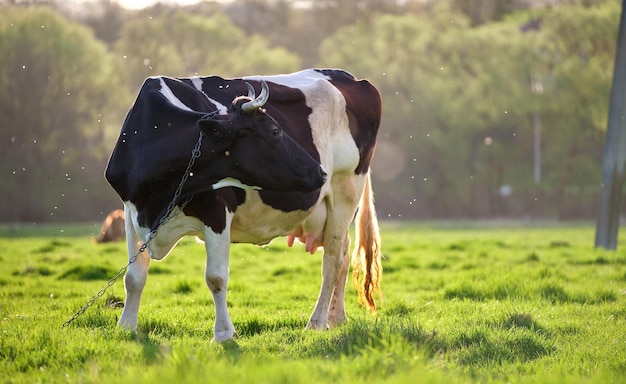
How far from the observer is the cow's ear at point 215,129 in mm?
7715

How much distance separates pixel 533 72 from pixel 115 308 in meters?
48.3

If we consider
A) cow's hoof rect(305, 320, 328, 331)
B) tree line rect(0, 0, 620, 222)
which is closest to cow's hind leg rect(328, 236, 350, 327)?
cow's hoof rect(305, 320, 328, 331)

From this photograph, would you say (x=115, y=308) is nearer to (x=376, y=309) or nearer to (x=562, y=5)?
(x=376, y=309)

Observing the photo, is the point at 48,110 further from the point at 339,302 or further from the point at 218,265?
the point at 218,265

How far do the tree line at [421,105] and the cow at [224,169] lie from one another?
1535 inches

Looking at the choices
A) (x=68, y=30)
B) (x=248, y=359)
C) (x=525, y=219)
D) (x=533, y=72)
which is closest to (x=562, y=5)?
(x=533, y=72)

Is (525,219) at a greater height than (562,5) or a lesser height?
lesser

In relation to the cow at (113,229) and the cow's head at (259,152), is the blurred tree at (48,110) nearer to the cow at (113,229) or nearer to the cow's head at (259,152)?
the cow at (113,229)

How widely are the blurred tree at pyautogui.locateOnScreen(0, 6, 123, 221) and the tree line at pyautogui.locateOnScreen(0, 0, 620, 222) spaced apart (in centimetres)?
11

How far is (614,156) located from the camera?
67.2 ft

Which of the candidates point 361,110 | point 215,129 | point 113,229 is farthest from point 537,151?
point 215,129

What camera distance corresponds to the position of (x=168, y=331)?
820cm

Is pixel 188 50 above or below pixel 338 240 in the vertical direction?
above

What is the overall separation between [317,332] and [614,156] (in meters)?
14.4
